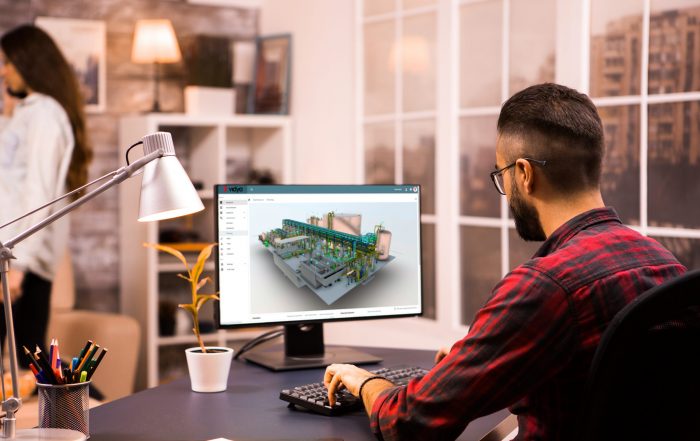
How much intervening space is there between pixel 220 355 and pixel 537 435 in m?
0.77

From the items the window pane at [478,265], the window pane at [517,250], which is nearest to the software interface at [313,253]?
the window pane at [517,250]

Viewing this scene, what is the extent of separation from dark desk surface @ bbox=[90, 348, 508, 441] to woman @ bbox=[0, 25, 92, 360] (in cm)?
186

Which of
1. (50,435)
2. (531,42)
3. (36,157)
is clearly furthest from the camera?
(36,157)

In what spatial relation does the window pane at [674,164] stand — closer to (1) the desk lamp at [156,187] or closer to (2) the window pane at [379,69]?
(2) the window pane at [379,69]

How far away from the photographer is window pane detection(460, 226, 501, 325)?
12.1ft

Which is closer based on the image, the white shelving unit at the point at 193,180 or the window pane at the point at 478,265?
the window pane at the point at 478,265

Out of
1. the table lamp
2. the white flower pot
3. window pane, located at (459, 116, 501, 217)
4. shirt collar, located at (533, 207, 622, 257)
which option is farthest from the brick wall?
shirt collar, located at (533, 207, 622, 257)

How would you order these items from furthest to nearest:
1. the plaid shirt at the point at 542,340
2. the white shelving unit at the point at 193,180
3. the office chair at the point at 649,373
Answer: the white shelving unit at the point at 193,180 < the plaid shirt at the point at 542,340 < the office chair at the point at 649,373

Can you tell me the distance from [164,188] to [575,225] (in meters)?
0.72

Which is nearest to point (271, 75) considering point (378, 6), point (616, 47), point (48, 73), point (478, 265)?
point (378, 6)

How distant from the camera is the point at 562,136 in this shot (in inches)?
61.4

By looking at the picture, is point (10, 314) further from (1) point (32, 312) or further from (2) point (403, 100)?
(2) point (403, 100)

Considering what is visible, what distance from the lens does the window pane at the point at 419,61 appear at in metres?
3.94

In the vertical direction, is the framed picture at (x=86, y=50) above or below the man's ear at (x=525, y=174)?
above
